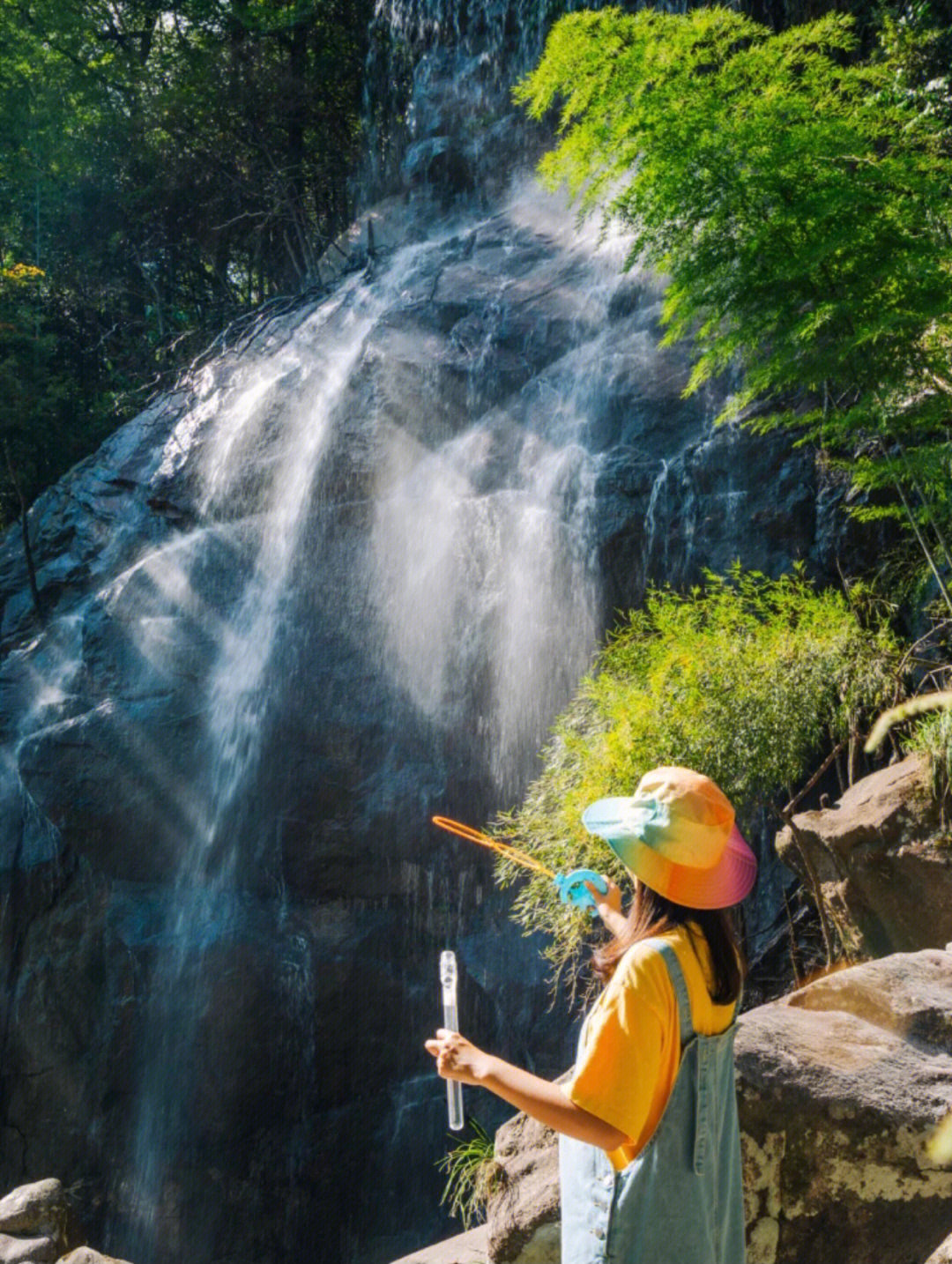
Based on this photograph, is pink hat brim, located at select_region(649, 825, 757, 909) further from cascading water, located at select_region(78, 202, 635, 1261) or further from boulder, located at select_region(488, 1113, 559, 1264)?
cascading water, located at select_region(78, 202, 635, 1261)

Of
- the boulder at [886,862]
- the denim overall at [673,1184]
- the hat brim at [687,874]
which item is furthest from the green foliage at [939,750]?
the denim overall at [673,1184]

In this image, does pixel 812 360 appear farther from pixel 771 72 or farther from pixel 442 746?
pixel 442 746

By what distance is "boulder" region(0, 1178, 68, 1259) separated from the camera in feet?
21.8

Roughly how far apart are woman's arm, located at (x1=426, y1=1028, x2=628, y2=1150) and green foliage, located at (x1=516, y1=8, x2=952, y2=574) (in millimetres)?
3995

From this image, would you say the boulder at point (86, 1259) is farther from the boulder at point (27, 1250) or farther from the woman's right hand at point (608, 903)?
the woman's right hand at point (608, 903)

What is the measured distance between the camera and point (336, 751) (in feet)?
32.0

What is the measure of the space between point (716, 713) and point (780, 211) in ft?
7.97

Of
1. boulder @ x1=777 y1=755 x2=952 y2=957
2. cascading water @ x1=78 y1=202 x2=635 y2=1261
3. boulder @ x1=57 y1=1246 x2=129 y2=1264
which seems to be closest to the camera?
boulder @ x1=777 y1=755 x2=952 y2=957

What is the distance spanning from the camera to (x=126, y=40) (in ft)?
57.6

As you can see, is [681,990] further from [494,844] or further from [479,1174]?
[479,1174]

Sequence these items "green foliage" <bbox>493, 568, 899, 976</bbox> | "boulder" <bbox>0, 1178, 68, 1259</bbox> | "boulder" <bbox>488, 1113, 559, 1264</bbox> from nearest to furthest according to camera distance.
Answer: "boulder" <bbox>488, 1113, 559, 1264</bbox> < "green foliage" <bbox>493, 568, 899, 976</bbox> < "boulder" <bbox>0, 1178, 68, 1259</bbox>

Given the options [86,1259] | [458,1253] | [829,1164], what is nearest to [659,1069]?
[829,1164]

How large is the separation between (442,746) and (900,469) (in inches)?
202

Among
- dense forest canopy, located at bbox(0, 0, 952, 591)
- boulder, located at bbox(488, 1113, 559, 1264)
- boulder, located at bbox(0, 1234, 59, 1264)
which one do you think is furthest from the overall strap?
dense forest canopy, located at bbox(0, 0, 952, 591)
